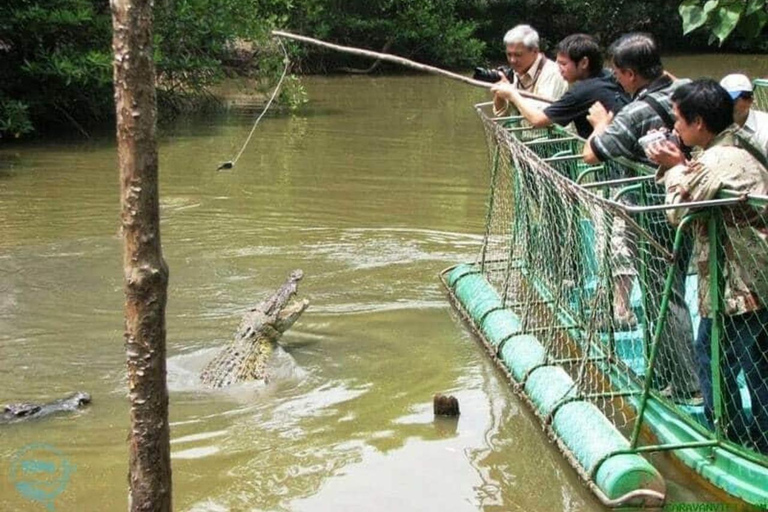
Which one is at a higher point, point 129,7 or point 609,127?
point 129,7

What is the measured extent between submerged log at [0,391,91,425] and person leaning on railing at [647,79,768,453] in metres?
3.43

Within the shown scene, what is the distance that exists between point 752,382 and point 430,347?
301 centimetres

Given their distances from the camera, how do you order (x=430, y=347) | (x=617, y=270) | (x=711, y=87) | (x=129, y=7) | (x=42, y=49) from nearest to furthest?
(x=129, y=7) < (x=711, y=87) < (x=617, y=270) < (x=430, y=347) < (x=42, y=49)

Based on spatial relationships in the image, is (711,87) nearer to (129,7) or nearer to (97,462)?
(129,7)

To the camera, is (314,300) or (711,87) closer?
(711,87)

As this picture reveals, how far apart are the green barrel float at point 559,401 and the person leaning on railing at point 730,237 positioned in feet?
1.52

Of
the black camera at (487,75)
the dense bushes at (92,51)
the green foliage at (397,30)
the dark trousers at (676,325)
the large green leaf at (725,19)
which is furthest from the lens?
the green foliage at (397,30)

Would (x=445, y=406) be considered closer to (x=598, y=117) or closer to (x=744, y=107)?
(x=598, y=117)

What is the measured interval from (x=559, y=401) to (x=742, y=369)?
124cm

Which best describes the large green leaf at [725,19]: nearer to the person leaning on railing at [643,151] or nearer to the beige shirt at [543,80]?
the person leaning on railing at [643,151]

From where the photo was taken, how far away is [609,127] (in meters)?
5.44

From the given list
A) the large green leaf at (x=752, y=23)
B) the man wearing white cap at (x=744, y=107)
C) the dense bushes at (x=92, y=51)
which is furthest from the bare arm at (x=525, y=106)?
the dense bushes at (x=92, y=51)

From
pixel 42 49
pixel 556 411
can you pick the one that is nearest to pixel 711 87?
pixel 556 411

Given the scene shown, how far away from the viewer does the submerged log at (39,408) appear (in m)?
5.90
